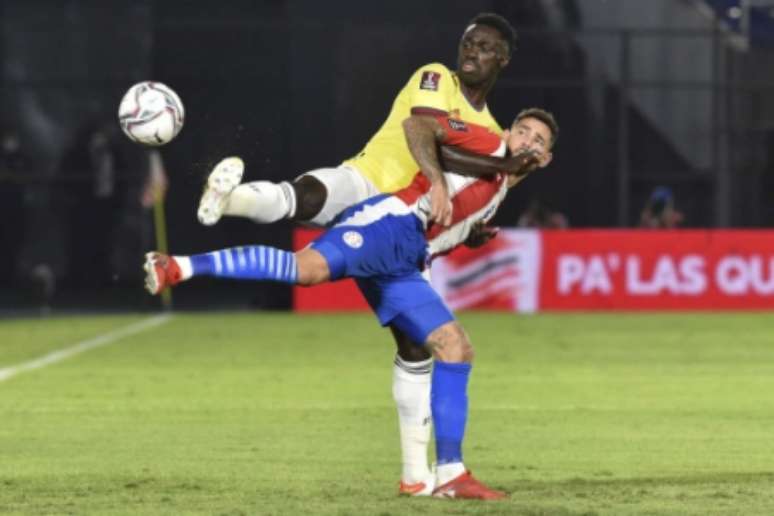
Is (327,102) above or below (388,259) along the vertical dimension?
above

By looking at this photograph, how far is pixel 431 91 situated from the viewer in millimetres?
9844

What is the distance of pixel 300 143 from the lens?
27.5 metres

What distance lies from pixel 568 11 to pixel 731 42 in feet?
7.70

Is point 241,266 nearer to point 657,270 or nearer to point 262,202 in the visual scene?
point 262,202

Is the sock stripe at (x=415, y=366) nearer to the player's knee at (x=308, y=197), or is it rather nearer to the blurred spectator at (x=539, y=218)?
the player's knee at (x=308, y=197)

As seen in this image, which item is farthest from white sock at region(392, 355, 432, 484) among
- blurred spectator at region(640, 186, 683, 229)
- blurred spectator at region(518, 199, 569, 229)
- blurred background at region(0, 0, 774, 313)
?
blurred spectator at region(640, 186, 683, 229)

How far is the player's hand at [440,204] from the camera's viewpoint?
31.1 feet

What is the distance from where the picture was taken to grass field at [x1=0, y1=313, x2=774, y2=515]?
9727 millimetres

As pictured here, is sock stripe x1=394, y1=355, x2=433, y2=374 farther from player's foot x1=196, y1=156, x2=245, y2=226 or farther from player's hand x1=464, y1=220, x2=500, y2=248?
player's foot x1=196, y1=156, x2=245, y2=226

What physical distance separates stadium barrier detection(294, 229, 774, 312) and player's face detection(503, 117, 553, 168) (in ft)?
51.6

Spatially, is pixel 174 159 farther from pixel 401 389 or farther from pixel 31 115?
pixel 401 389

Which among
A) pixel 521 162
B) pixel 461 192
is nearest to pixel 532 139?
pixel 521 162

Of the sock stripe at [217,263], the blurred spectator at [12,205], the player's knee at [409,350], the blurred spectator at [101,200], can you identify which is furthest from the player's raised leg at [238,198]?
the blurred spectator at [12,205]

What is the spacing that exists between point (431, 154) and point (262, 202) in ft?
3.17
